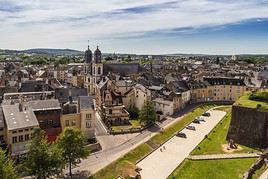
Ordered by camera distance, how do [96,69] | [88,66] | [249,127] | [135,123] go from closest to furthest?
[249,127] < [135,123] < [96,69] < [88,66]

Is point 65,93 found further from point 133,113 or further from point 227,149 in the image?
point 227,149

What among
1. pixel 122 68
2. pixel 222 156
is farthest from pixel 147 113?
pixel 122 68

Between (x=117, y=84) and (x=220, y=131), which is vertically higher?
(x=117, y=84)

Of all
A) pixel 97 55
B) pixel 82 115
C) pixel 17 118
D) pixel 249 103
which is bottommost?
pixel 82 115

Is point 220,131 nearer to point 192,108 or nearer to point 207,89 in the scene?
point 192,108

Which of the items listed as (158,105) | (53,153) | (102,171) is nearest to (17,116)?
(53,153)

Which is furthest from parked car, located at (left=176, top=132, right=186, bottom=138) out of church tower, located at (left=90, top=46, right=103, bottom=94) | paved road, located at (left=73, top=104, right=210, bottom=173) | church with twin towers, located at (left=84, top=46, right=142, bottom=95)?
church tower, located at (left=90, top=46, right=103, bottom=94)

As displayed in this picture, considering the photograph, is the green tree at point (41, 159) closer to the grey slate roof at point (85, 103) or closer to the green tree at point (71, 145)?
the green tree at point (71, 145)
